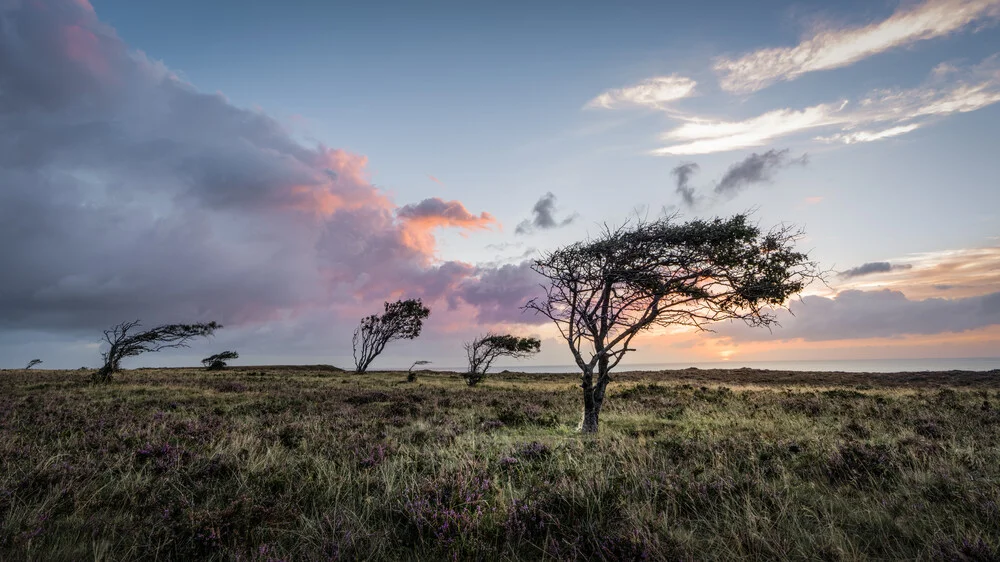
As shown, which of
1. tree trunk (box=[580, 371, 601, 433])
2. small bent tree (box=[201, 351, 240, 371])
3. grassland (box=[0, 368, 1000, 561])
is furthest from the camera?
small bent tree (box=[201, 351, 240, 371])

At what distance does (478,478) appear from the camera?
17.6ft

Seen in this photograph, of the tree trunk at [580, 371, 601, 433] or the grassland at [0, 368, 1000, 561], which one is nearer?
the grassland at [0, 368, 1000, 561]

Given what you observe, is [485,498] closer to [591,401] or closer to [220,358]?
[591,401]

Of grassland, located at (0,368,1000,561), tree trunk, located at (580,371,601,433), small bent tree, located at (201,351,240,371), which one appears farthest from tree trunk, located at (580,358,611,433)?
small bent tree, located at (201,351,240,371)

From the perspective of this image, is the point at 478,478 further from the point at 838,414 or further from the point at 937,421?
the point at 838,414

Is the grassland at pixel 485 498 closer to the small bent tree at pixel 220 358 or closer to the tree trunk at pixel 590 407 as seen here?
the tree trunk at pixel 590 407

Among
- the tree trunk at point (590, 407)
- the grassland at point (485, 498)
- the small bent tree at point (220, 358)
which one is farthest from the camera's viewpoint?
the small bent tree at point (220, 358)

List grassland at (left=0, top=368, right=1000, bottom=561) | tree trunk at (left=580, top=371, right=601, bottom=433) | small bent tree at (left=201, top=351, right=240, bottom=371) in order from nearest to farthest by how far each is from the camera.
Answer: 1. grassland at (left=0, top=368, right=1000, bottom=561)
2. tree trunk at (left=580, top=371, right=601, bottom=433)
3. small bent tree at (left=201, top=351, right=240, bottom=371)

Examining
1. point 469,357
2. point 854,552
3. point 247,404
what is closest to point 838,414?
point 854,552

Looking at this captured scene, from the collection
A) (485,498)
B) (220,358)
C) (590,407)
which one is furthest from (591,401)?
(220,358)

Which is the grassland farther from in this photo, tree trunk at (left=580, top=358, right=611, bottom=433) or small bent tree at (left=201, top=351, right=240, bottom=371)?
small bent tree at (left=201, top=351, right=240, bottom=371)

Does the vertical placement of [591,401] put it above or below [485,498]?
above

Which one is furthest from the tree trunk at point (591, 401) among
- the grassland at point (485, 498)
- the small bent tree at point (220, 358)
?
the small bent tree at point (220, 358)

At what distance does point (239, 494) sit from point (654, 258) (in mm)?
10838
